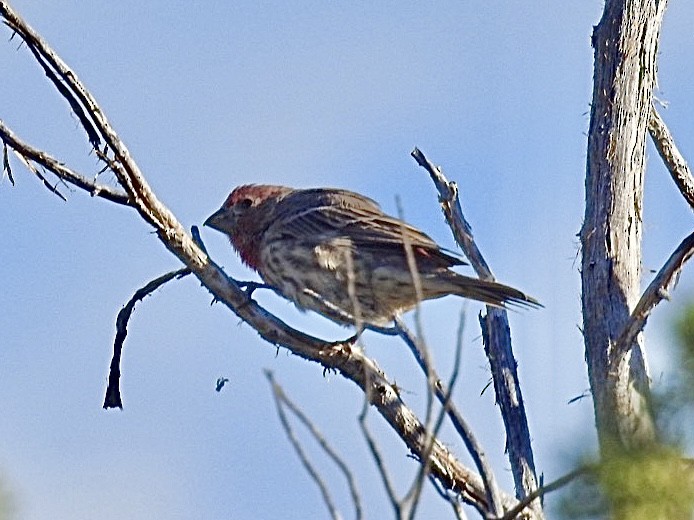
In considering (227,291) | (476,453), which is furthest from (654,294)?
(227,291)

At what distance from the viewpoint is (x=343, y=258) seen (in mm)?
7168

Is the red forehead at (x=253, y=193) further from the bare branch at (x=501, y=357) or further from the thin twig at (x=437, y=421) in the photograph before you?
the thin twig at (x=437, y=421)

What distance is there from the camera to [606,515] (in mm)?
1993

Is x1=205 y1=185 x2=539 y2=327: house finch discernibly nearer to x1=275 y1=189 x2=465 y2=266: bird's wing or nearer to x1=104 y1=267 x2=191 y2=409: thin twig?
x1=275 y1=189 x2=465 y2=266: bird's wing

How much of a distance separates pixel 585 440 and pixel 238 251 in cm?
609

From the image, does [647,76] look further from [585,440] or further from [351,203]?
[585,440]

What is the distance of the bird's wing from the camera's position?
23.2 ft

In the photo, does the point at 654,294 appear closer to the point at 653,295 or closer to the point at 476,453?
the point at 653,295

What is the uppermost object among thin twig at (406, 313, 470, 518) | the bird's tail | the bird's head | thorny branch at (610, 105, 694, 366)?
the bird's head

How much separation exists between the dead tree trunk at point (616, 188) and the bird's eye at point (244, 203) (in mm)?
2774

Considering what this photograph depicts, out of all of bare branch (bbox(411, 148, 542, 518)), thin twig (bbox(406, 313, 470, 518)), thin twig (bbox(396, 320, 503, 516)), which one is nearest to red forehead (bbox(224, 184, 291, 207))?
bare branch (bbox(411, 148, 542, 518))

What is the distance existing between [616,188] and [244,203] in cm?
303

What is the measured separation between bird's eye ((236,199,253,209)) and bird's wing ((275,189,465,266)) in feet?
1.05

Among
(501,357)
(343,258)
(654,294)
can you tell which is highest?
(343,258)
